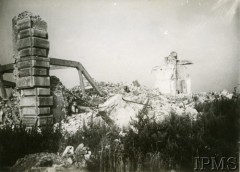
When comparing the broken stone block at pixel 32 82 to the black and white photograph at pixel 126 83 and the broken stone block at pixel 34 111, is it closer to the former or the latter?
the black and white photograph at pixel 126 83

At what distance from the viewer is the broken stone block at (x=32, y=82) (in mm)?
4247

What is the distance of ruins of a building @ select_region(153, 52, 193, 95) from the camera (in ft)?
14.2

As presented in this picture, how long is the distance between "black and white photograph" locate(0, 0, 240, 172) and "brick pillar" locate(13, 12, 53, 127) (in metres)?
0.02

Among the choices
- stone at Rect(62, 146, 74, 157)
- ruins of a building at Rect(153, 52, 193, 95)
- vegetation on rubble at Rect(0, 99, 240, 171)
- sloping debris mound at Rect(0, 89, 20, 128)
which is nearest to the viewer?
vegetation on rubble at Rect(0, 99, 240, 171)

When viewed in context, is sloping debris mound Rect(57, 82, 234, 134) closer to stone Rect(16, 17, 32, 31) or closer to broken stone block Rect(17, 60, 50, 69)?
broken stone block Rect(17, 60, 50, 69)

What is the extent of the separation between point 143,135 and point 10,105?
2.42 metres

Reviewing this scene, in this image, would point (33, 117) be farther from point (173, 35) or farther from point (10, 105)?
point (173, 35)

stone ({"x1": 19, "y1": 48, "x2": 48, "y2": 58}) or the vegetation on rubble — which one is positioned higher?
stone ({"x1": 19, "y1": 48, "x2": 48, "y2": 58})

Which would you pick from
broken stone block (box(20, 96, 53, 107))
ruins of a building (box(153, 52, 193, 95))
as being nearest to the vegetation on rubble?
broken stone block (box(20, 96, 53, 107))

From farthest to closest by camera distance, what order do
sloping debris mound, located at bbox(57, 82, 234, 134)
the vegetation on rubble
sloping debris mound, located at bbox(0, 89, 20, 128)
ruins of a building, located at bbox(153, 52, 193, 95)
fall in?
sloping debris mound, located at bbox(0, 89, 20, 128), ruins of a building, located at bbox(153, 52, 193, 95), sloping debris mound, located at bbox(57, 82, 234, 134), the vegetation on rubble

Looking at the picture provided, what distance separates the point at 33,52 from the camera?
13.9 feet

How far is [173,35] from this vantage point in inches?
162

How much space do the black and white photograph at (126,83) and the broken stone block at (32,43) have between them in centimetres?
2

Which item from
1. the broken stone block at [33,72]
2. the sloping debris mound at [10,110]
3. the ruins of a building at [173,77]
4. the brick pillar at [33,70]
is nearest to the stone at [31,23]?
the brick pillar at [33,70]
